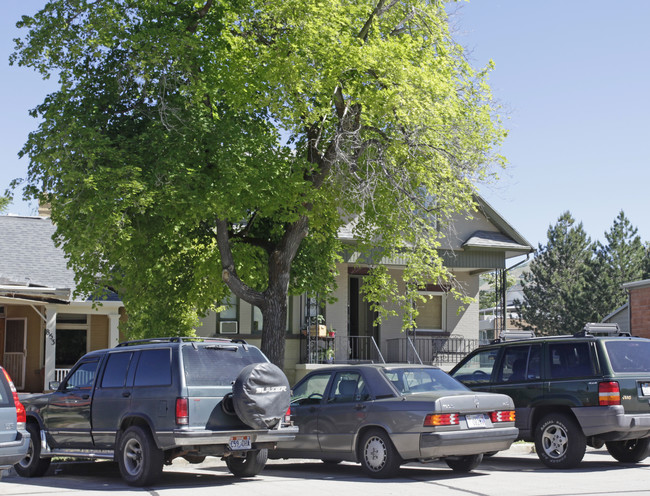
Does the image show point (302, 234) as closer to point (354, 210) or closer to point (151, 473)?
point (354, 210)

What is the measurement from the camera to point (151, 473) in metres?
10.5

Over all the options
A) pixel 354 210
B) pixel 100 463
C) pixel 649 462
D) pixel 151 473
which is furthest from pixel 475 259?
pixel 151 473

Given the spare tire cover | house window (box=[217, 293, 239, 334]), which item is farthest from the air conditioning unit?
the spare tire cover

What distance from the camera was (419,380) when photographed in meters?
11.9

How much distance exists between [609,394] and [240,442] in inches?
206

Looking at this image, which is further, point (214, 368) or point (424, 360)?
point (424, 360)

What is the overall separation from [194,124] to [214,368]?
6420 mm

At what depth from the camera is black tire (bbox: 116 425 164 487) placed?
1056 centimetres

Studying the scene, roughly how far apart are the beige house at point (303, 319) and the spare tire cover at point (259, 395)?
1244cm

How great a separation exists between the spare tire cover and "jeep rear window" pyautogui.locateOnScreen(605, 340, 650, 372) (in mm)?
4848

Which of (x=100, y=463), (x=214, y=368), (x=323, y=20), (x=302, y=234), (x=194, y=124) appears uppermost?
(x=323, y=20)

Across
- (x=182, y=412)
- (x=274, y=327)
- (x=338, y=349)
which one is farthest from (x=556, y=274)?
(x=182, y=412)

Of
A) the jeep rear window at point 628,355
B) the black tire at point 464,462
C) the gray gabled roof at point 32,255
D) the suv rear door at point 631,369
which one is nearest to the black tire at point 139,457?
the black tire at point 464,462

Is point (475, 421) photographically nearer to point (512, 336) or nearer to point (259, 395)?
point (259, 395)
